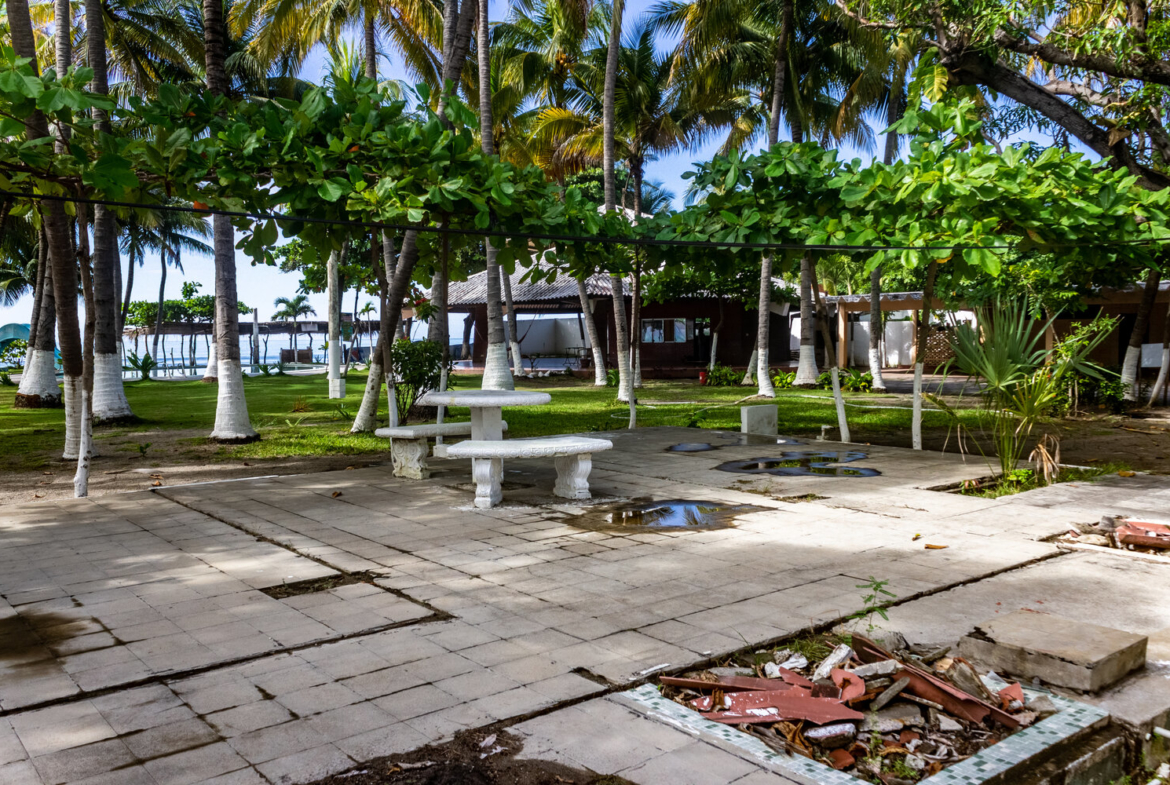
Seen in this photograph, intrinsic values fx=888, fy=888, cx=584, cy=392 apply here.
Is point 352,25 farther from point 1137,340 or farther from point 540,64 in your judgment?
point 1137,340

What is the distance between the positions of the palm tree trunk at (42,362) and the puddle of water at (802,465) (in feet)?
51.8

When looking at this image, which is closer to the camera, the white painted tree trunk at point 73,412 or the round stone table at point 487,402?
the round stone table at point 487,402

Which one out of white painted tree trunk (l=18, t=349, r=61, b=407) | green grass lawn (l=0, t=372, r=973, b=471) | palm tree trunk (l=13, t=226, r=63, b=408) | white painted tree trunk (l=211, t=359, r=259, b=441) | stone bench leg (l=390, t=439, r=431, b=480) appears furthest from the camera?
white painted tree trunk (l=18, t=349, r=61, b=407)

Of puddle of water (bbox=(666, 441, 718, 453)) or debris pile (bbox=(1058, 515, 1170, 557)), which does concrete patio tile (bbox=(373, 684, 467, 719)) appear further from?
puddle of water (bbox=(666, 441, 718, 453))

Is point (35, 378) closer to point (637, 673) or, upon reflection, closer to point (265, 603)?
point (265, 603)

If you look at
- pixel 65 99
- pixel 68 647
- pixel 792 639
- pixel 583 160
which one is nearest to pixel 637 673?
pixel 792 639

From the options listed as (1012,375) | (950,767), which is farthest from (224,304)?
(950,767)

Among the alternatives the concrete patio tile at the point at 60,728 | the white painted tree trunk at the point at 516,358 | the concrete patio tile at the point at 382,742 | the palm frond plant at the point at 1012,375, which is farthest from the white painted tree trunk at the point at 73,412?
the white painted tree trunk at the point at 516,358

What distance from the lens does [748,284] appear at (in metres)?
24.2

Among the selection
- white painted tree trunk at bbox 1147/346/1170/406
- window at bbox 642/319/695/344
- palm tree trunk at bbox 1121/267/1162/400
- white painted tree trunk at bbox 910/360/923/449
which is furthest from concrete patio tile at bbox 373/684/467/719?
window at bbox 642/319/695/344

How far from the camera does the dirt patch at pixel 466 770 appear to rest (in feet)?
9.34

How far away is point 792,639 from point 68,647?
338cm

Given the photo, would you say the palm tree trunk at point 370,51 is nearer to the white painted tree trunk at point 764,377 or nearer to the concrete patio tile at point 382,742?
the white painted tree trunk at point 764,377

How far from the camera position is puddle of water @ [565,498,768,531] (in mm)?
6738
